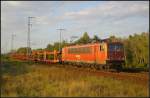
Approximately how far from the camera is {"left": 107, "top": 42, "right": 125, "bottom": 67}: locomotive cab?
109 feet

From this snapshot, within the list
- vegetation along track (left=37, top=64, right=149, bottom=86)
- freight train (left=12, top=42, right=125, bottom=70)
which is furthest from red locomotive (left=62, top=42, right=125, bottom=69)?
vegetation along track (left=37, top=64, right=149, bottom=86)

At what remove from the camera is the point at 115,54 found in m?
33.8

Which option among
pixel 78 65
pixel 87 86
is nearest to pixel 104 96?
pixel 87 86

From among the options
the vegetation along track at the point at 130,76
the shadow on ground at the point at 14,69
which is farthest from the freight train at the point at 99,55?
the shadow on ground at the point at 14,69

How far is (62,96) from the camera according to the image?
47.6 feet

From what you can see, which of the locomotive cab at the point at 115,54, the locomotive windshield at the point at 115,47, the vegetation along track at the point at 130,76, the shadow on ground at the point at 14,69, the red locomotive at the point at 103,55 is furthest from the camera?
the locomotive windshield at the point at 115,47

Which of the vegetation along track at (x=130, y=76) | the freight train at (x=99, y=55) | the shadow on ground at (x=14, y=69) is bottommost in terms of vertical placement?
the vegetation along track at (x=130, y=76)

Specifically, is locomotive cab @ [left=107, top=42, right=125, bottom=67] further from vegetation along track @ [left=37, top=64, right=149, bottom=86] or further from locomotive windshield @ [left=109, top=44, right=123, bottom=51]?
vegetation along track @ [left=37, top=64, right=149, bottom=86]

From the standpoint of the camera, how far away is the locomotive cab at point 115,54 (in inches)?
1307

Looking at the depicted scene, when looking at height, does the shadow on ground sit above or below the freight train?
→ below

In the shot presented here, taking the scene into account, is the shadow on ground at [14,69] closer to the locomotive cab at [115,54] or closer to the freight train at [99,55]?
the freight train at [99,55]

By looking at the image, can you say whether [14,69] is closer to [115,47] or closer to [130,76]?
[115,47]

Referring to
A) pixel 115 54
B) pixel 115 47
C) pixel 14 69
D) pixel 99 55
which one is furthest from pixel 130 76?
pixel 14 69

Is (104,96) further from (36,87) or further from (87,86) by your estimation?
(36,87)
